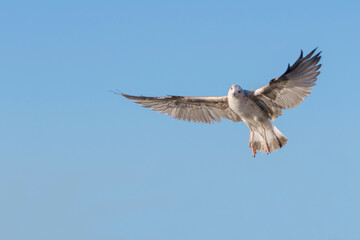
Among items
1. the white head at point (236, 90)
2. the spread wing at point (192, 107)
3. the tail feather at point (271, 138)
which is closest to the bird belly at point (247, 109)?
the white head at point (236, 90)

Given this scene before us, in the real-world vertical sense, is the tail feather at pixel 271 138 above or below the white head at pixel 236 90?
below

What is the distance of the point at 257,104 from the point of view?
26.8m

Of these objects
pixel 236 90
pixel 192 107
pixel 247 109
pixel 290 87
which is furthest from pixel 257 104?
pixel 192 107

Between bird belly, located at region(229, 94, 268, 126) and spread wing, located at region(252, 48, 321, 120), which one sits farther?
bird belly, located at region(229, 94, 268, 126)

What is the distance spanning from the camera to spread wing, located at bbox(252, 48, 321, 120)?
82.4 feet

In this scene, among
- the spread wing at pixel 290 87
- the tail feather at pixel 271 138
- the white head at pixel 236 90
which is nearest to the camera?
the spread wing at pixel 290 87

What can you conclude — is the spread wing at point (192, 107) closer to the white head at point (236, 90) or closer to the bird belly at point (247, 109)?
the bird belly at point (247, 109)

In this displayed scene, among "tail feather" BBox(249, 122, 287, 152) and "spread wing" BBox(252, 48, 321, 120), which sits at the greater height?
"spread wing" BBox(252, 48, 321, 120)

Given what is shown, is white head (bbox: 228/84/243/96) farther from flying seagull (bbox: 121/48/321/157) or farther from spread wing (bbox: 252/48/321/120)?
spread wing (bbox: 252/48/321/120)

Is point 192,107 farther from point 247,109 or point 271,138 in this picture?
point 271,138

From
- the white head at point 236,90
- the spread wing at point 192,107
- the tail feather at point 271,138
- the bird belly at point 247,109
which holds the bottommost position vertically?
the tail feather at point 271,138

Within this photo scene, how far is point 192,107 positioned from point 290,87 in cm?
484

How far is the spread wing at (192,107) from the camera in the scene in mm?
28375

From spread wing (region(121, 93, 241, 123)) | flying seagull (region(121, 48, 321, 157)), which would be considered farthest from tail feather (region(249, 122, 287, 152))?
spread wing (region(121, 93, 241, 123))
